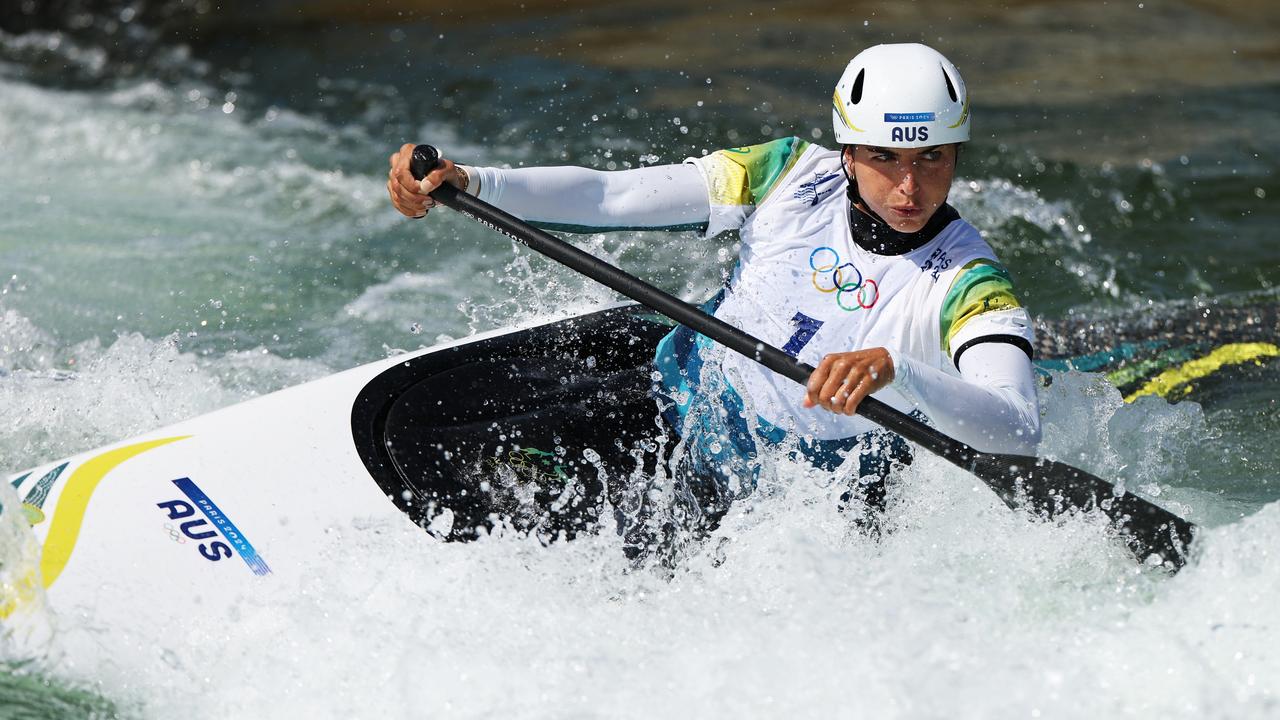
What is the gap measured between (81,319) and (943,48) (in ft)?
18.7

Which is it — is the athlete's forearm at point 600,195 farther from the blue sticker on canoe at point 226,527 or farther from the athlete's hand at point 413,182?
the blue sticker on canoe at point 226,527

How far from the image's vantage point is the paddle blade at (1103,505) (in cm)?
272

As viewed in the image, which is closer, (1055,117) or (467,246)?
(467,246)

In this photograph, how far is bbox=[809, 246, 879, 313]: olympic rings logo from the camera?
2.89 metres

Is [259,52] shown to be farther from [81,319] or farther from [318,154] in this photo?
[81,319]

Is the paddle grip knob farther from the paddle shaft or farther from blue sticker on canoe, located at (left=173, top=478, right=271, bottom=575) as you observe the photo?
blue sticker on canoe, located at (left=173, top=478, right=271, bottom=575)

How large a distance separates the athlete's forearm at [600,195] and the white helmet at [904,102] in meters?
0.43

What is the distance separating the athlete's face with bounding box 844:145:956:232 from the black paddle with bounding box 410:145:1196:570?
0.42 m

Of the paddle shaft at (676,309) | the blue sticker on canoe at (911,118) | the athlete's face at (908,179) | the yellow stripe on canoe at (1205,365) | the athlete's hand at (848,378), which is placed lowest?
the yellow stripe on canoe at (1205,365)

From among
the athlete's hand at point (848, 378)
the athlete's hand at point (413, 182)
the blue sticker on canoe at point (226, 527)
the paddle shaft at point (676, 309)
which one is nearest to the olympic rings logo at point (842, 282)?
the paddle shaft at point (676, 309)

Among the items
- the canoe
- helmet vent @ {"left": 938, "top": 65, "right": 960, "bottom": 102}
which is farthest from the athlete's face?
the canoe

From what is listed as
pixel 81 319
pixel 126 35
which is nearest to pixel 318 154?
pixel 81 319

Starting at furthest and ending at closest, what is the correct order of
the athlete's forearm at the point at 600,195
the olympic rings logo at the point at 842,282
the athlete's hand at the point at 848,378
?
1. the athlete's forearm at the point at 600,195
2. the olympic rings logo at the point at 842,282
3. the athlete's hand at the point at 848,378

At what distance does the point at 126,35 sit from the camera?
8.88 m
